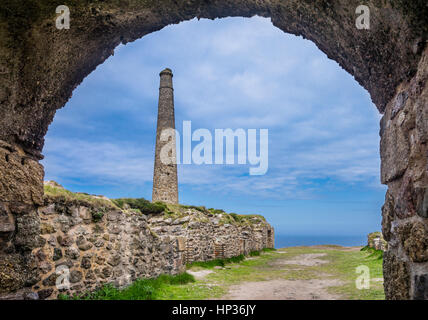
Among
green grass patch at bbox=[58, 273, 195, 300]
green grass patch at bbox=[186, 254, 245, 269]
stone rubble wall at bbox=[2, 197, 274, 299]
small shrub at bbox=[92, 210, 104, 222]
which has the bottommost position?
green grass patch at bbox=[186, 254, 245, 269]

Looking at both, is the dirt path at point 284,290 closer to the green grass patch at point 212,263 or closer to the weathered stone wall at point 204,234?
the weathered stone wall at point 204,234

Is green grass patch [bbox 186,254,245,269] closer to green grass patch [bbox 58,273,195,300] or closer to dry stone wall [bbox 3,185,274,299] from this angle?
dry stone wall [bbox 3,185,274,299]

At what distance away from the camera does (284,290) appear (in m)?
8.22

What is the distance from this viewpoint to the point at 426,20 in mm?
1912

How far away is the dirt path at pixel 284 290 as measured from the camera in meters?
7.32

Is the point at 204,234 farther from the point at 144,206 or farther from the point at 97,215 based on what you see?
the point at 97,215

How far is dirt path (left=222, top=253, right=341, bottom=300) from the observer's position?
7.32 metres

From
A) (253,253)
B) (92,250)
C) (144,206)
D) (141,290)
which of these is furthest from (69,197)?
(253,253)

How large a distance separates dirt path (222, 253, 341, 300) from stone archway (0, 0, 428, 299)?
17.0 feet

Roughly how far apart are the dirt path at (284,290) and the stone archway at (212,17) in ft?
17.0

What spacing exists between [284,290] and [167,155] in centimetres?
1974

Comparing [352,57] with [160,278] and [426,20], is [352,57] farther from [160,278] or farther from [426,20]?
[160,278]

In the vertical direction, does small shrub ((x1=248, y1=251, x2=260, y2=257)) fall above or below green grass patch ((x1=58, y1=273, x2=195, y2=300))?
below

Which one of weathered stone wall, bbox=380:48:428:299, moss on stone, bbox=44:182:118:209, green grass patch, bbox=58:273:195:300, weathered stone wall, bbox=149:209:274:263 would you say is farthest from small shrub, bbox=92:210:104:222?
weathered stone wall, bbox=380:48:428:299
